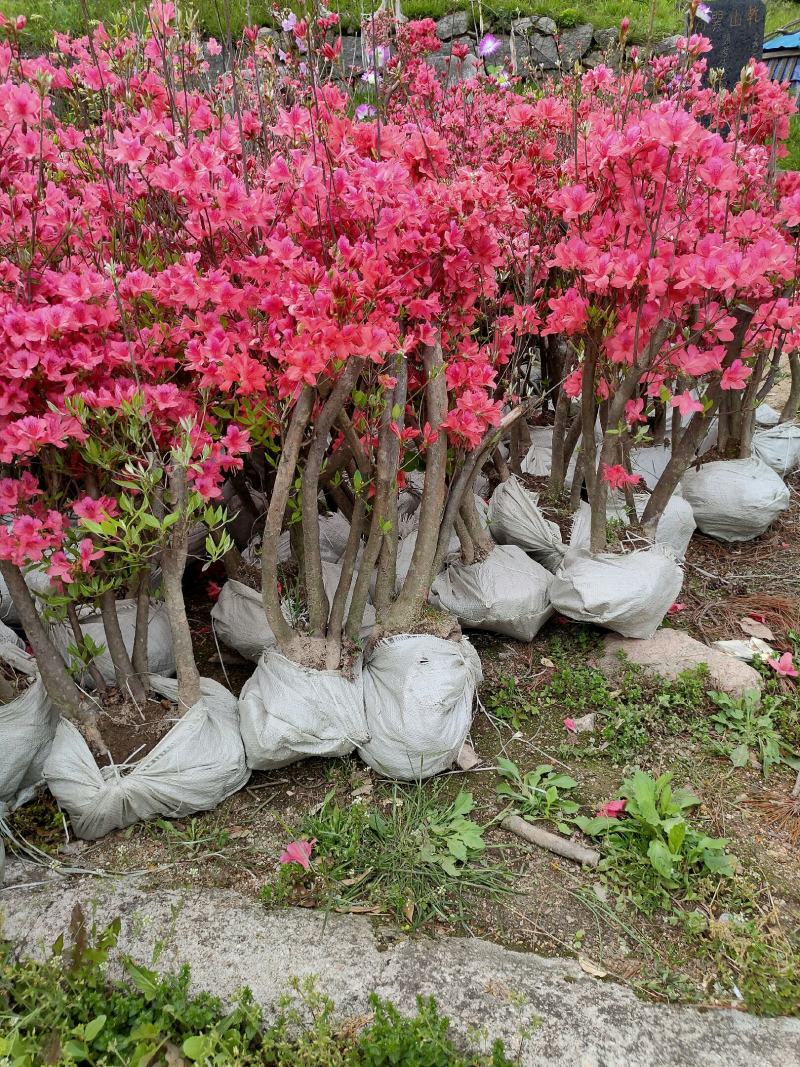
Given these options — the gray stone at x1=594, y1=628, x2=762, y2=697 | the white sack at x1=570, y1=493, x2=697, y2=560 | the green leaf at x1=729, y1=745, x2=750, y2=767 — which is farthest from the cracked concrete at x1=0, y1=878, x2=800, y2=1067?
the white sack at x1=570, y1=493, x2=697, y2=560

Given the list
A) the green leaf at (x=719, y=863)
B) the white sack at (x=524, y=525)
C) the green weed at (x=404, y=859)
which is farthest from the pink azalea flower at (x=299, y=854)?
the white sack at (x=524, y=525)

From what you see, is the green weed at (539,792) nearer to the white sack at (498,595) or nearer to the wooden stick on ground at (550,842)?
the wooden stick on ground at (550,842)

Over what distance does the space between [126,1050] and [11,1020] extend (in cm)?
25

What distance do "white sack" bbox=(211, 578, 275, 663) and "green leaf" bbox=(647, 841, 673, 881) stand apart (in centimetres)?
141

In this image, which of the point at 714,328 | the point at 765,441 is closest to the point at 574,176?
the point at 714,328

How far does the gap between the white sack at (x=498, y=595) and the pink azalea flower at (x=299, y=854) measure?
44.5 inches

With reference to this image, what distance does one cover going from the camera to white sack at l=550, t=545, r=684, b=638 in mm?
2877

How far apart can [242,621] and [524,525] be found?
4.08 ft

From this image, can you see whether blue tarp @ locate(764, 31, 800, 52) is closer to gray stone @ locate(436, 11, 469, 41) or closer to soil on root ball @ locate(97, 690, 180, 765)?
gray stone @ locate(436, 11, 469, 41)

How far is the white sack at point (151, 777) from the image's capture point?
223 centimetres

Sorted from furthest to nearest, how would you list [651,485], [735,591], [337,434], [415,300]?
[651,485]
[735,591]
[337,434]
[415,300]

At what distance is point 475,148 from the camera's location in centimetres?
359

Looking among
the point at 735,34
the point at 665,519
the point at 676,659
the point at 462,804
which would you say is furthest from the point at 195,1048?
the point at 735,34

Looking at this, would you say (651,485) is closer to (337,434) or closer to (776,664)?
(776,664)
